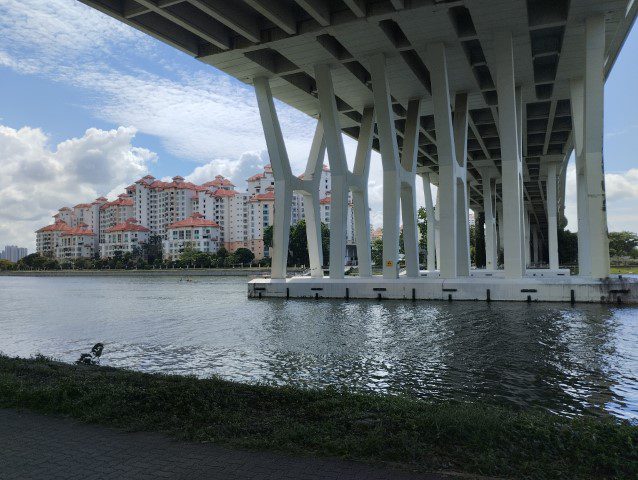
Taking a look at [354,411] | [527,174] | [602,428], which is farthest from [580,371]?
[527,174]

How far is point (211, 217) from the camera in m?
166

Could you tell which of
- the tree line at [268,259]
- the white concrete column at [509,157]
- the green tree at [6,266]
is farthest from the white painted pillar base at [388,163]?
the green tree at [6,266]

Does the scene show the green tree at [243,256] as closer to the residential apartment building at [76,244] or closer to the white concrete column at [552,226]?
the residential apartment building at [76,244]

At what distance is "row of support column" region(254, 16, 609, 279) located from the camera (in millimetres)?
26188

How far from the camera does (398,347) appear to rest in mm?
13672

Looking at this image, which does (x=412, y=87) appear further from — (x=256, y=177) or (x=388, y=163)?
(x=256, y=177)

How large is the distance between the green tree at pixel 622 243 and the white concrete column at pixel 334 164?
107628 mm

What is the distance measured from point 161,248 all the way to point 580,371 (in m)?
155

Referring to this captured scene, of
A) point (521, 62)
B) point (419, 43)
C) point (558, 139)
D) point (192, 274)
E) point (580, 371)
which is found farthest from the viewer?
point (192, 274)

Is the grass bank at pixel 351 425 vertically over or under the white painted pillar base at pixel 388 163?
under

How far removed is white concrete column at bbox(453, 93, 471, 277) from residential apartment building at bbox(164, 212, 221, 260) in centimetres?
11695

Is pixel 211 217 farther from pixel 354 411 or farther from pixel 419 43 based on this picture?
pixel 354 411

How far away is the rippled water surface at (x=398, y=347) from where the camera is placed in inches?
360

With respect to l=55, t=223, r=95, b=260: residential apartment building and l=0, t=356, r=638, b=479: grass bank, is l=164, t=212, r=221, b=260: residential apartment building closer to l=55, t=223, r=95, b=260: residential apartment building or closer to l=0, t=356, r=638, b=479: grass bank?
l=55, t=223, r=95, b=260: residential apartment building
